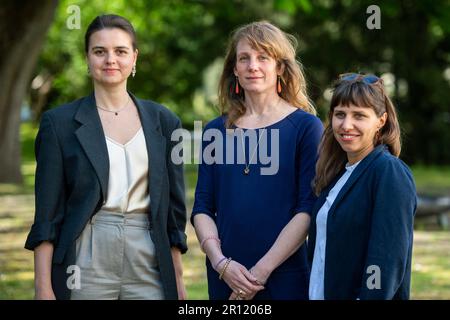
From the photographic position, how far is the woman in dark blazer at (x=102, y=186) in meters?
3.66

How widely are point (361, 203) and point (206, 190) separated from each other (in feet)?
2.92

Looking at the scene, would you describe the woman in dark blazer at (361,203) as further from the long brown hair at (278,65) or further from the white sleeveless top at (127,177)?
the white sleeveless top at (127,177)

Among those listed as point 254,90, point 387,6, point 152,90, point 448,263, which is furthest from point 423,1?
point 152,90

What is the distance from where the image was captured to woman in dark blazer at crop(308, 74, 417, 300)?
3.20m

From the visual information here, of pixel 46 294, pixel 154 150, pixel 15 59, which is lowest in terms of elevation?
pixel 46 294

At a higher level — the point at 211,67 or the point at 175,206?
the point at 211,67

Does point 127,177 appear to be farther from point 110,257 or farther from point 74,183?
point 110,257

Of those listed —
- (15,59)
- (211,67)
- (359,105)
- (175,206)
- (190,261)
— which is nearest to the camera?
(359,105)

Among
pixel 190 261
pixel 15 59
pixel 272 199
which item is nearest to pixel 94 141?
pixel 272 199

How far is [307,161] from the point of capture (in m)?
3.75

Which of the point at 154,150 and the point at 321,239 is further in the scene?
the point at 154,150

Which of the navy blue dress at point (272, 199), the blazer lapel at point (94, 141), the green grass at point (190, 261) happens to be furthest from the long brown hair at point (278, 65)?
the green grass at point (190, 261)

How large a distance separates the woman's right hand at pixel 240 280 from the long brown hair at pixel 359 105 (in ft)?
1.59

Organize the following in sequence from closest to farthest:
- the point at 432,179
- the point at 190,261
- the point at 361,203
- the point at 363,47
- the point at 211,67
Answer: the point at 361,203 < the point at 190,261 < the point at 432,179 < the point at 363,47 < the point at 211,67
